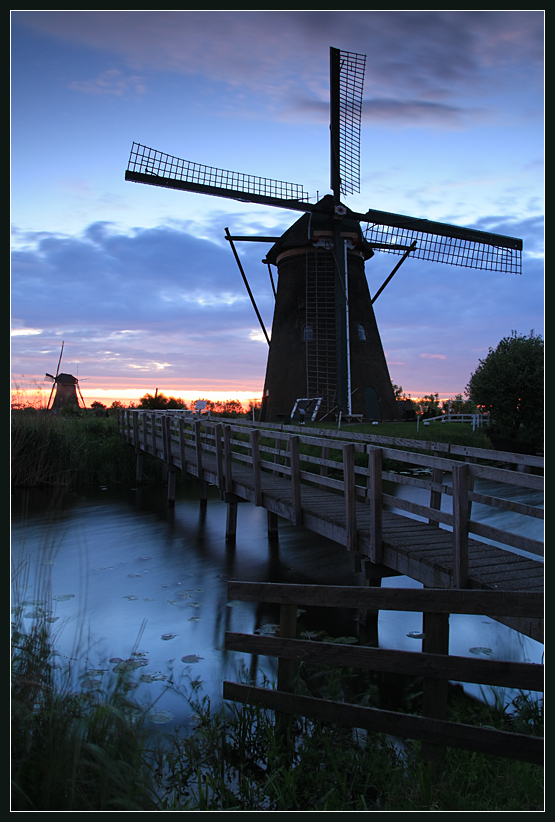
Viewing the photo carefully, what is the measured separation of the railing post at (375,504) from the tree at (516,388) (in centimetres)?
1979

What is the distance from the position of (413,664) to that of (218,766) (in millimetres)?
1479

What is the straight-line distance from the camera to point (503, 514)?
43.9 ft

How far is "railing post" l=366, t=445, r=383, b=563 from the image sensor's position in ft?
18.4

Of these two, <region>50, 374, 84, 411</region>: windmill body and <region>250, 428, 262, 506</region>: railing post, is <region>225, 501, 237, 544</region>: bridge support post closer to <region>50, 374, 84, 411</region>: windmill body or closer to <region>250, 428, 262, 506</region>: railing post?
<region>250, 428, 262, 506</region>: railing post

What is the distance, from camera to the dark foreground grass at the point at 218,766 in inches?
104

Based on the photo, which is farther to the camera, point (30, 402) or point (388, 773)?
point (30, 402)

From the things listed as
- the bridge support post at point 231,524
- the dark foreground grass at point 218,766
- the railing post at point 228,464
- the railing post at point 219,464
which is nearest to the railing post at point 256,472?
the railing post at point 228,464

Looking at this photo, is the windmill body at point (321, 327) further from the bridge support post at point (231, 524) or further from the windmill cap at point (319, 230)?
the bridge support post at point (231, 524)

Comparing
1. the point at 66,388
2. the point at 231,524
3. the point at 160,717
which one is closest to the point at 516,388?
the point at 231,524

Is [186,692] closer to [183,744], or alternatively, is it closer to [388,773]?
[183,744]

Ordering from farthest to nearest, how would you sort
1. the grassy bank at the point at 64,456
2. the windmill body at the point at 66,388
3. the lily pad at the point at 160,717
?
1. the windmill body at the point at 66,388
2. the grassy bank at the point at 64,456
3. the lily pad at the point at 160,717

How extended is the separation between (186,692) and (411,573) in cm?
229

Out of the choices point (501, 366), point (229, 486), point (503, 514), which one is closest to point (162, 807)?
point (229, 486)

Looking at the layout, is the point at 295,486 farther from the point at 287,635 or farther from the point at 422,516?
the point at 287,635
